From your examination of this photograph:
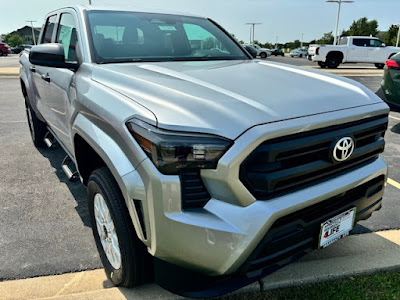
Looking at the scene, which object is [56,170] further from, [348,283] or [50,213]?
[348,283]

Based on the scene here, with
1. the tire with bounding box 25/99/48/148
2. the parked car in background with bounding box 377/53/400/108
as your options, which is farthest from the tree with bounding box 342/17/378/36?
the tire with bounding box 25/99/48/148

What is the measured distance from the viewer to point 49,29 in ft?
14.1

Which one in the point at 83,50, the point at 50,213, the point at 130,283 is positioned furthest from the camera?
the point at 50,213

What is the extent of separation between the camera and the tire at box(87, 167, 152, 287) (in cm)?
196

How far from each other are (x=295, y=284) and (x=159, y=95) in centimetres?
150

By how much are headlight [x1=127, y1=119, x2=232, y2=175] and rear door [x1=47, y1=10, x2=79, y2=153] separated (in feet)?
4.34

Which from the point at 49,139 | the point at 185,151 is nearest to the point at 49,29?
the point at 49,139

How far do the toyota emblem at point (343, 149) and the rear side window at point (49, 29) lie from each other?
133 inches

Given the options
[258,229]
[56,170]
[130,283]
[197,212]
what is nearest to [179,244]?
[197,212]

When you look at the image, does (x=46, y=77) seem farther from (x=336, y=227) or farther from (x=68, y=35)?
(x=336, y=227)

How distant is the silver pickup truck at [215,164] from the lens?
1.66 meters

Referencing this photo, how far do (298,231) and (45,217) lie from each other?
239 cm

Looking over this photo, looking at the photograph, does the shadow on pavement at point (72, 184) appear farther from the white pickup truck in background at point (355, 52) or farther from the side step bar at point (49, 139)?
the white pickup truck in background at point (355, 52)

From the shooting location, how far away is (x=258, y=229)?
1.67 m
